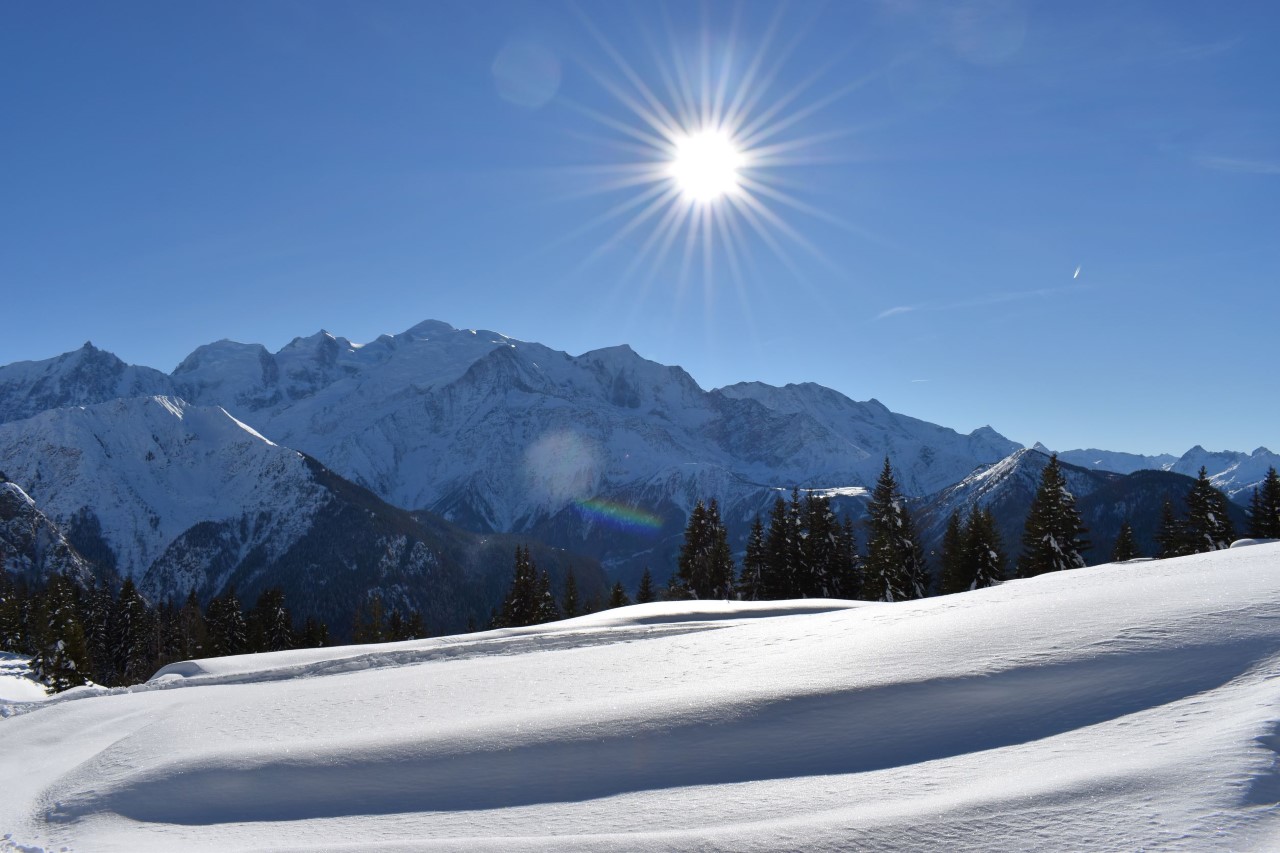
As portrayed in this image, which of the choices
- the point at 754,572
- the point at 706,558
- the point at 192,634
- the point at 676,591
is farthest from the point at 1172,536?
the point at 192,634

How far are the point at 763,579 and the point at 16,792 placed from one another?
1492 inches

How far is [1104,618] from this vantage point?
10141 millimetres

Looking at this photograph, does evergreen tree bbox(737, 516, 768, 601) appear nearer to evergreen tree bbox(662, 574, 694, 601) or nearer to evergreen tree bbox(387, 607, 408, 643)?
evergreen tree bbox(662, 574, 694, 601)

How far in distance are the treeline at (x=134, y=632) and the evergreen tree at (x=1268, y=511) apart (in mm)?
54760

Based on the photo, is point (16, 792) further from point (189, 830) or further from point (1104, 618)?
point (1104, 618)

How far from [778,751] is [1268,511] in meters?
44.0

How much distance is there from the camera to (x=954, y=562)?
3859 cm

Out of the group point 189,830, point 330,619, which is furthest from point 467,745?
point 330,619

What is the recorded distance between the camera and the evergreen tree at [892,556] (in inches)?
1478

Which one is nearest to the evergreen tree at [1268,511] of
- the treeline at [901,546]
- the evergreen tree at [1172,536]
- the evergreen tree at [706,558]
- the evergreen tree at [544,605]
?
the treeline at [901,546]

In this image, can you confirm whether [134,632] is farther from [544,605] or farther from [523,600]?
[544,605]

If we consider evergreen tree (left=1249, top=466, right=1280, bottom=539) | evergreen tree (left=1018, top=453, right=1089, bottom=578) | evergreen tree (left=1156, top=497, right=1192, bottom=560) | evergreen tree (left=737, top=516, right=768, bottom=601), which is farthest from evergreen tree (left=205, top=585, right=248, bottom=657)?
evergreen tree (left=1249, top=466, right=1280, bottom=539)

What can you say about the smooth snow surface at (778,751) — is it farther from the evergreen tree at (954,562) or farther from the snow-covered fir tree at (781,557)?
the snow-covered fir tree at (781,557)

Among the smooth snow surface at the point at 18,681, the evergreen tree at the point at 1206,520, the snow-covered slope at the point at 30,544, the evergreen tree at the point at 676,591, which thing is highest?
the snow-covered slope at the point at 30,544
